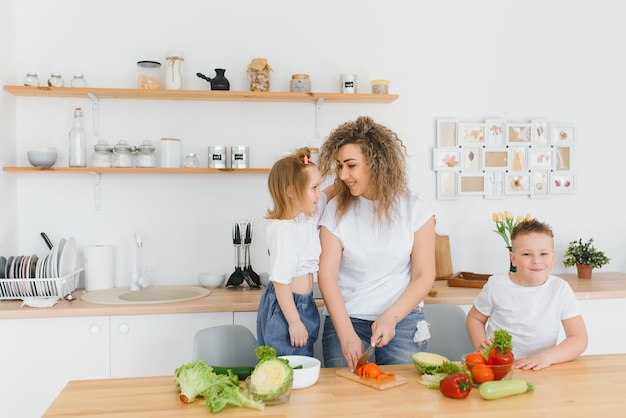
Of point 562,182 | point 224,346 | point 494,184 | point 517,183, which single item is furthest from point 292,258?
point 562,182

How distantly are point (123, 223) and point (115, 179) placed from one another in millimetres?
239

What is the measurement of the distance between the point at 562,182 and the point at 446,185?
72cm

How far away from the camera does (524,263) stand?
86.9 inches

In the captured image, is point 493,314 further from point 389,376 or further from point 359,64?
point 359,64

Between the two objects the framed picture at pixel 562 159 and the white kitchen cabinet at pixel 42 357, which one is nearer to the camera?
the white kitchen cabinet at pixel 42 357

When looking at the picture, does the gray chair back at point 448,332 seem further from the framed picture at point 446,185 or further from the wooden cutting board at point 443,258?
the framed picture at point 446,185

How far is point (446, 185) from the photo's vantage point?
12.1 feet

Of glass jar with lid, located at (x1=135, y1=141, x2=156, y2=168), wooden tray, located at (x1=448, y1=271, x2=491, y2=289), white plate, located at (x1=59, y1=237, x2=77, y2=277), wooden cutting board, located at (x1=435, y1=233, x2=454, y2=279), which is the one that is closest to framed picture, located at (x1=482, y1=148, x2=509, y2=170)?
→ wooden cutting board, located at (x1=435, y1=233, x2=454, y2=279)

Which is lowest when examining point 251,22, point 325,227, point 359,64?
point 325,227

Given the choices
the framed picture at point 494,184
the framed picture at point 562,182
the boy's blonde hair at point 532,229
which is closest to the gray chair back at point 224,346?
the boy's blonde hair at point 532,229

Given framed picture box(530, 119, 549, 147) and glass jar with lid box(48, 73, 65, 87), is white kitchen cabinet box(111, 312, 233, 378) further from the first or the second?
framed picture box(530, 119, 549, 147)

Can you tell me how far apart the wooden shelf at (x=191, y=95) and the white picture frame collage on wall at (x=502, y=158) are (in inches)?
19.2

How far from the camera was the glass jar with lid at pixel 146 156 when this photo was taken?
3.28 meters

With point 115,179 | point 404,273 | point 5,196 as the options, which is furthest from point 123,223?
point 404,273
